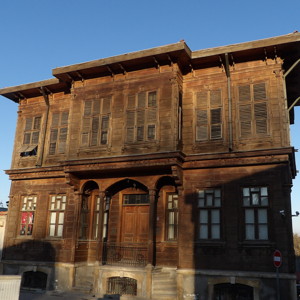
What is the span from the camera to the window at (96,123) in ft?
57.0

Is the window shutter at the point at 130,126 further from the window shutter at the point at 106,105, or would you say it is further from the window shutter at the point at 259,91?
the window shutter at the point at 259,91

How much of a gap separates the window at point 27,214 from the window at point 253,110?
36.1 feet

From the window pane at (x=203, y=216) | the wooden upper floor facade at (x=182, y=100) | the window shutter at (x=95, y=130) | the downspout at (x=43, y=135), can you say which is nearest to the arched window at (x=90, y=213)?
the wooden upper floor facade at (x=182, y=100)

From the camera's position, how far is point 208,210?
15.4m

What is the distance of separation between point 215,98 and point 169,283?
805 centimetres

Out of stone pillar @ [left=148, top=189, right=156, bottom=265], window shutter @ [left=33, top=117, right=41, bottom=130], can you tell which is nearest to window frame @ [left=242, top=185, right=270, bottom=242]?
stone pillar @ [left=148, top=189, right=156, bottom=265]

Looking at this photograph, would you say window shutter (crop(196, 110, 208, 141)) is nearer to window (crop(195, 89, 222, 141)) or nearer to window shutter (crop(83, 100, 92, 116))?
window (crop(195, 89, 222, 141))

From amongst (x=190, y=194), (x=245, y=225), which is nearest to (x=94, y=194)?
(x=190, y=194)

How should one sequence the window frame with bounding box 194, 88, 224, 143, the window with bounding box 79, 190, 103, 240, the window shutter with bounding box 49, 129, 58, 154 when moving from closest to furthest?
1. the window frame with bounding box 194, 88, 224, 143
2. the window with bounding box 79, 190, 103, 240
3. the window shutter with bounding box 49, 129, 58, 154

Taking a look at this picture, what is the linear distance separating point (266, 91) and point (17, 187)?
43.5 ft

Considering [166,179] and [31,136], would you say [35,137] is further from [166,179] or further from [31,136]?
[166,179]

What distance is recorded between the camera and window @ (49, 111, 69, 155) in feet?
63.1

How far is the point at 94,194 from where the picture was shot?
18.5m

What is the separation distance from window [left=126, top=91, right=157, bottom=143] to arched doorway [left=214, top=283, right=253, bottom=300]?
6621 millimetres
